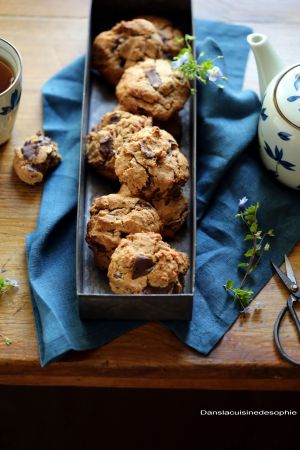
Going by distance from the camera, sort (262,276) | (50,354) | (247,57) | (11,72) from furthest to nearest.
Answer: (247,57), (11,72), (262,276), (50,354)

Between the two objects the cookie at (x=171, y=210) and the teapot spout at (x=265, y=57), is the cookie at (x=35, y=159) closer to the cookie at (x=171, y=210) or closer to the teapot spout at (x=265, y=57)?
the cookie at (x=171, y=210)

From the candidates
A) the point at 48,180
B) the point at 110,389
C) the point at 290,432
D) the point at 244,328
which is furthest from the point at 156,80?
the point at 290,432

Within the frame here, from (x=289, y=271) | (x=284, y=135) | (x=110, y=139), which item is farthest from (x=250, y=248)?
(x=110, y=139)

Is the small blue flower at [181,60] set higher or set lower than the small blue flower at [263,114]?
higher

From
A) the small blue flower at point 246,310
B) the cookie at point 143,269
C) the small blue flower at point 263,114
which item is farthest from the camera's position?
the small blue flower at point 263,114

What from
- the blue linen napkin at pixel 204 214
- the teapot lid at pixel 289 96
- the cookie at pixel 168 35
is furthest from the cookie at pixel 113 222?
the cookie at pixel 168 35

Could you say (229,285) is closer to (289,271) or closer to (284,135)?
(289,271)

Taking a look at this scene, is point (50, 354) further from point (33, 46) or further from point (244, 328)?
point (33, 46)

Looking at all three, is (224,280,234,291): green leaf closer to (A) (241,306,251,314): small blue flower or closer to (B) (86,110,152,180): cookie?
(A) (241,306,251,314): small blue flower
